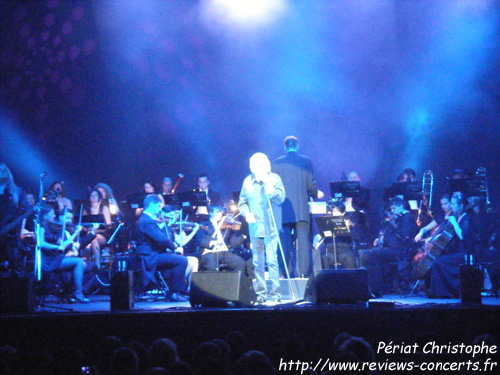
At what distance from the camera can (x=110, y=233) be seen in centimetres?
1054

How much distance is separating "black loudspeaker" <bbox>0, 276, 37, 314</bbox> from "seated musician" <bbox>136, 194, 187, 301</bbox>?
2.10 m

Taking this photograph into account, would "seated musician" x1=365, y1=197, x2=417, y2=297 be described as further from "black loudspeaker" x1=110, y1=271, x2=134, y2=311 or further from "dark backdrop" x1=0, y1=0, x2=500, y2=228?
"black loudspeaker" x1=110, y1=271, x2=134, y2=311

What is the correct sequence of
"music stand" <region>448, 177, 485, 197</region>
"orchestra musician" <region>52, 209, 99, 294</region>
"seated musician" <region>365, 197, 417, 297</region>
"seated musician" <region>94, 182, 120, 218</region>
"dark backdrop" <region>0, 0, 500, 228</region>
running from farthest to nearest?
"dark backdrop" <region>0, 0, 500, 228</region> → "seated musician" <region>94, 182, 120, 218</region> → "seated musician" <region>365, 197, 417, 297</region> → "orchestra musician" <region>52, 209, 99, 294</region> → "music stand" <region>448, 177, 485, 197</region>

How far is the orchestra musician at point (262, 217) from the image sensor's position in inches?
281

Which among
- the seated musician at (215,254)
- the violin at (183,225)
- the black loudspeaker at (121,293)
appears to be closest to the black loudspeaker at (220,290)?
the black loudspeaker at (121,293)

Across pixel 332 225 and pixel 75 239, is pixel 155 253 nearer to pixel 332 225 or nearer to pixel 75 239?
pixel 75 239

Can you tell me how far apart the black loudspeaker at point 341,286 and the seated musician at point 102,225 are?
490 centimetres

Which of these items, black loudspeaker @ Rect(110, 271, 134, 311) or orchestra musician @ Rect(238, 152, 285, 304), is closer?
black loudspeaker @ Rect(110, 271, 134, 311)

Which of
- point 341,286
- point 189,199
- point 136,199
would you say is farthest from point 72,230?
point 341,286

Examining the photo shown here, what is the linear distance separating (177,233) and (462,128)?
240 inches

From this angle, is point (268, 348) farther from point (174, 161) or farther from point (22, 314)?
point (174, 161)

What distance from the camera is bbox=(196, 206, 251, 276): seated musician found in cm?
928

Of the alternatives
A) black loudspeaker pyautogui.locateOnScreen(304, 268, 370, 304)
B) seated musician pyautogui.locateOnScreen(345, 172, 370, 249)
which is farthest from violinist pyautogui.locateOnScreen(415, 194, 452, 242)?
black loudspeaker pyautogui.locateOnScreen(304, 268, 370, 304)

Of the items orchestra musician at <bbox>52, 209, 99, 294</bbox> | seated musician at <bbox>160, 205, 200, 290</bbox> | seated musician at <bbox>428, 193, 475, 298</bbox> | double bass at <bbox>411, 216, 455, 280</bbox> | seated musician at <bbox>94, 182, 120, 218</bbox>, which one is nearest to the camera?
seated musician at <bbox>428, 193, 475, 298</bbox>
